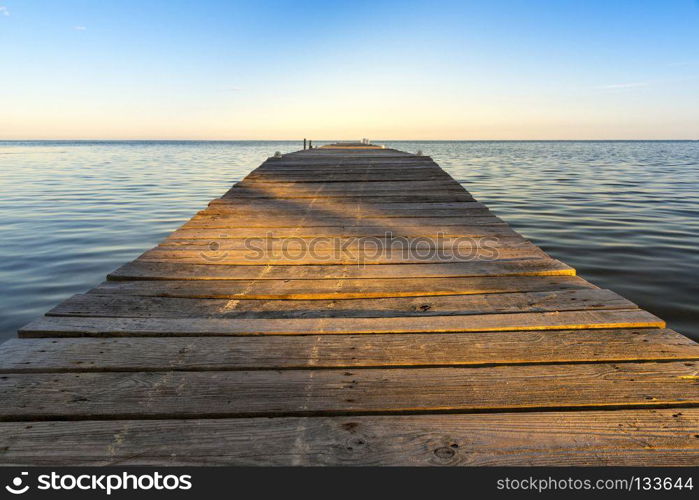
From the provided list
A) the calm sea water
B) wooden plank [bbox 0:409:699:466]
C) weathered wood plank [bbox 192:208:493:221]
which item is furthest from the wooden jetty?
the calm sea water

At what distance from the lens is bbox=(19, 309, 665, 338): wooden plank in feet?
7.88

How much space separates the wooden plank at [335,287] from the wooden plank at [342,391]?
1.00 meters

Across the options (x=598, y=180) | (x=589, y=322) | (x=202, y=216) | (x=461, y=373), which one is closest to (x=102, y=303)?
(x=461, y=373)

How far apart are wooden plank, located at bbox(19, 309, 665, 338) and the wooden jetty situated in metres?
0.01

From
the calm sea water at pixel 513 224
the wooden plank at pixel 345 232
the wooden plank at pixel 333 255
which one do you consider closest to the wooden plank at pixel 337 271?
the wooden plank at pixel 333 255

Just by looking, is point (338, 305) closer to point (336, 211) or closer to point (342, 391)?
point (342, 391)

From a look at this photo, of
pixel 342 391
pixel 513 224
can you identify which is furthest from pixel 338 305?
pixel 513 224

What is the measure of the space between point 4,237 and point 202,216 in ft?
20.4

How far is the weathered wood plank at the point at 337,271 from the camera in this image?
3.35m

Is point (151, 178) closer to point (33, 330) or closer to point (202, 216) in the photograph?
point (202, 216)

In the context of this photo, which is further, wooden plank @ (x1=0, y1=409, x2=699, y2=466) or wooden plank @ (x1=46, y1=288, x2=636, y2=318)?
wooden plank @ (x1=46, y1=288, x2=636, y2=318)

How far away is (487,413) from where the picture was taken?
1.75 m

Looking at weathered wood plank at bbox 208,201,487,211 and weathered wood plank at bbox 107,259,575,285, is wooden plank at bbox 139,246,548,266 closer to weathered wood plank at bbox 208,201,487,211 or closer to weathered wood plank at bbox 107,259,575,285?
weathered wood plank at bbox 107,259,575,285
